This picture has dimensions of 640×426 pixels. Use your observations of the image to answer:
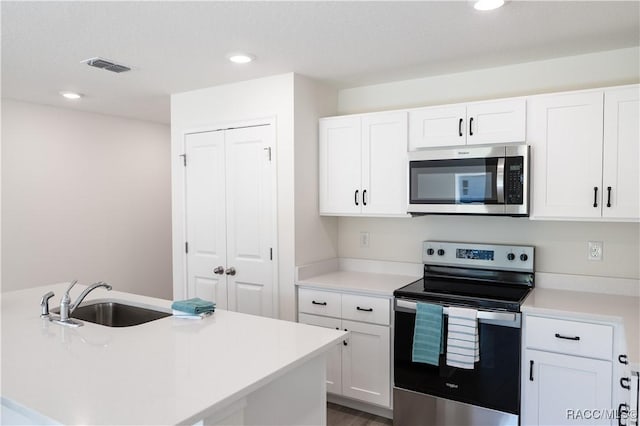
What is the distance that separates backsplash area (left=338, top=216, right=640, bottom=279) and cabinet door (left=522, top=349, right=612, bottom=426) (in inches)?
28.4

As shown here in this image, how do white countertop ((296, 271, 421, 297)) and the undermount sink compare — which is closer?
the undermount sink

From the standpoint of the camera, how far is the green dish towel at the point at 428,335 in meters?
2.67

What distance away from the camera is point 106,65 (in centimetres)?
297

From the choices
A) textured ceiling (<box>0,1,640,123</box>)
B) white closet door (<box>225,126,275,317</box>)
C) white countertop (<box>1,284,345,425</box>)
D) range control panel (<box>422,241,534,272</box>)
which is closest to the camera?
white countertop (<box>1,284,345,425</box>)

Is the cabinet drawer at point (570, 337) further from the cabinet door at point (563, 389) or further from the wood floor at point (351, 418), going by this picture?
the wood floor at point (351, 418)

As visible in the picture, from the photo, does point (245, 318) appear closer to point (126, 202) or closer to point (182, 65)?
point (182, 65)

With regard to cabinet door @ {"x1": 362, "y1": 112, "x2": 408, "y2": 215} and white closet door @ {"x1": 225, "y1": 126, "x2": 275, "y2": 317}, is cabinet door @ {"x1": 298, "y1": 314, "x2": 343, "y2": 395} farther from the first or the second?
cabinet door @ {"x1": 362, "y1": 112, "x2": 408, "y2": 215}

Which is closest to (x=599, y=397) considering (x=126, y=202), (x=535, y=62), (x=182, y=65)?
(x=535, y=62)

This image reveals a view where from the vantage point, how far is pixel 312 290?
10.6ft

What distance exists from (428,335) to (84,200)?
3.58 meters

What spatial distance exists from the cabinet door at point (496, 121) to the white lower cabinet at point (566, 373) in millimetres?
1082

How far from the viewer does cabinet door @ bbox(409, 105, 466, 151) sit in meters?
2.94

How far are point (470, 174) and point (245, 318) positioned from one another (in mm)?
1616

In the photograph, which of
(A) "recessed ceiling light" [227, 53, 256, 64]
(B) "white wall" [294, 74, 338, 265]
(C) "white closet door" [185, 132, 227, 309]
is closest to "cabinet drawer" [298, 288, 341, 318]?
(B) "white wall" [294, 74, 338, 265]
